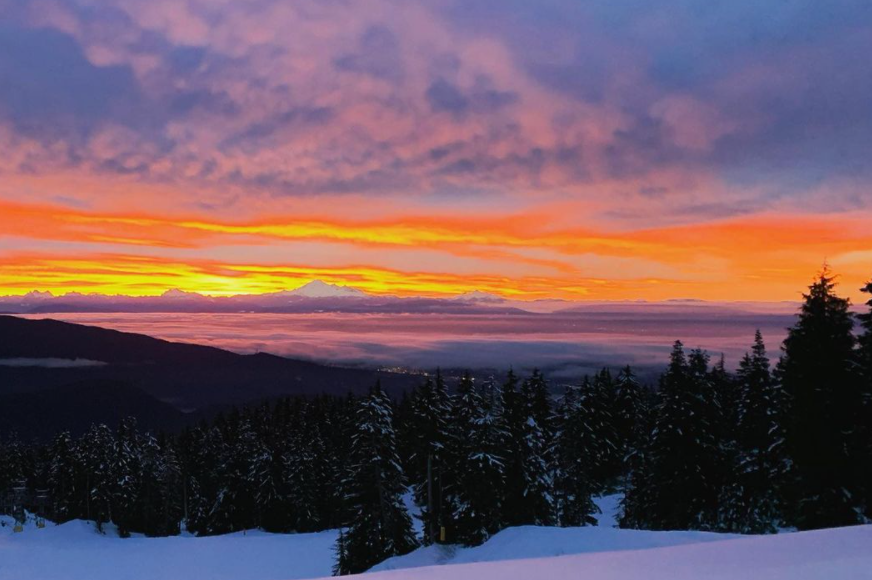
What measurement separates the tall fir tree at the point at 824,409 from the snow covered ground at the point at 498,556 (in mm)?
6443

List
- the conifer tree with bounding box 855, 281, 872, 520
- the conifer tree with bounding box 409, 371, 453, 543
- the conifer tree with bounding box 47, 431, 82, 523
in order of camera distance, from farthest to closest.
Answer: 1. the conifer tree with bounding box 47, 431, 82, 523
2. the conifer tree with bounding box 409, 371, 453, 543
3. the conifer tree with bounding box 855, 281, 872, 520

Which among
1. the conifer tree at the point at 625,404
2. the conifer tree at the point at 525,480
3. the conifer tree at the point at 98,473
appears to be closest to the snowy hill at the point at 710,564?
the conifer tree at the point at 525,480

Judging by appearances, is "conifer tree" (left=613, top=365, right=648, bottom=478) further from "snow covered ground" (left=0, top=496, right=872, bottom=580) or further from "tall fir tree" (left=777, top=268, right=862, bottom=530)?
"tall fir tree" (left=777, top=268, right=862, bottom=530)

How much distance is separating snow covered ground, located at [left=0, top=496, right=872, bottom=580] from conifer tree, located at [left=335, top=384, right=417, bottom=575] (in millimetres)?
5339

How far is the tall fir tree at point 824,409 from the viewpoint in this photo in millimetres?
24781

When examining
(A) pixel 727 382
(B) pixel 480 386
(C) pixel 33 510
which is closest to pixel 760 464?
(B) pixel 480 386

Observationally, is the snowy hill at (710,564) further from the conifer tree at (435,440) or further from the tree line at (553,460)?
the conifer tree at (435,440)

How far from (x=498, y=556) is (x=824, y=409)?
1494 cm

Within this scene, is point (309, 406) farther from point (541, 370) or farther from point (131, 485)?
point (541, 370)

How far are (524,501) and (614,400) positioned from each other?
35944mm

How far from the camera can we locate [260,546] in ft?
157

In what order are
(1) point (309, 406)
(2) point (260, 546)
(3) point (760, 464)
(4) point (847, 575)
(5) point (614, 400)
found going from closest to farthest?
(4) point (847, 575), (3) point (760, 464), (2) point (260, 546), (5) point (614, 400), (1) point (309, 406)

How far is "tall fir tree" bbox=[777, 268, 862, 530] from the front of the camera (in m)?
24.8

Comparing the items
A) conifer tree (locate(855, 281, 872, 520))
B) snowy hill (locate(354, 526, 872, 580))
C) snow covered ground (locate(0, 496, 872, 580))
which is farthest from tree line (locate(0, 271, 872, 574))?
snowy hill (locate(354, 526, 872, 580))
